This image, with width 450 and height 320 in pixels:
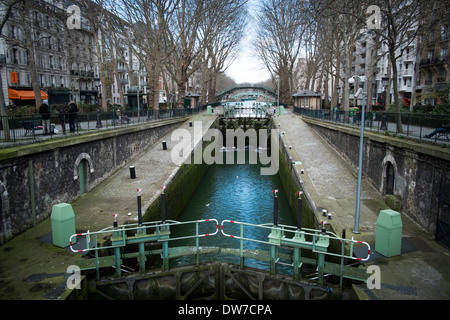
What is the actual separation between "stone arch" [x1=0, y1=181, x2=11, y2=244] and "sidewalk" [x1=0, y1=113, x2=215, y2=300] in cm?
27

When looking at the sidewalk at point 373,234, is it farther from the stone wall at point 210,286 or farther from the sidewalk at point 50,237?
the sidewalk at point 50,237

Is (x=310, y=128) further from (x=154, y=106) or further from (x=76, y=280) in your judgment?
(x=76, y=280)

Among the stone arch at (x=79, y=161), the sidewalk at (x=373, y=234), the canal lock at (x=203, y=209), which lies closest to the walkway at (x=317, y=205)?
the sidewalk at (x=373, y=234)

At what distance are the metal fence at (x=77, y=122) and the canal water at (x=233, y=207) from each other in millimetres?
6864

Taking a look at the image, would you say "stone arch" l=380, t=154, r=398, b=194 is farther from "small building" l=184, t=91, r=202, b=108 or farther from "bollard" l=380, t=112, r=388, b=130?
"small building" l=184, t=91, r=202, b=108

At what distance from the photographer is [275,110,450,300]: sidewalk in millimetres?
8195

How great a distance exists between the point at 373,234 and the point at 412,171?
3.46 m

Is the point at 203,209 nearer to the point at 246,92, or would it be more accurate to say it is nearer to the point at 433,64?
the point at 433,64

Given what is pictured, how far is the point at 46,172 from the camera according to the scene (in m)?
13.4

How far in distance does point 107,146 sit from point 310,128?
2046 centimetres

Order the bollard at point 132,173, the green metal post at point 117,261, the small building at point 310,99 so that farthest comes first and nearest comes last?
the small building at point 310,99 → the bollard at point 132,173 → the green metal post at point 117,261

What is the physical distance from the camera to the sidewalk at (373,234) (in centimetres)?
820

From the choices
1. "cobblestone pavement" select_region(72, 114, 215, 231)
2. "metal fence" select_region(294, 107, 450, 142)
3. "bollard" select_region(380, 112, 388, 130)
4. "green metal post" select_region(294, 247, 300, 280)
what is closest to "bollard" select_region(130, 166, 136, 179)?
"cobblestone pavement" select_region(72, 114, 215, 231)
